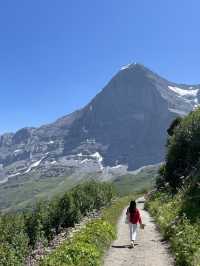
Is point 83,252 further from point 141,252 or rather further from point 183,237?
point 183,237

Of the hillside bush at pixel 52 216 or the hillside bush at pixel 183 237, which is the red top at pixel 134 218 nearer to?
the hillside bush at pixel 183 237

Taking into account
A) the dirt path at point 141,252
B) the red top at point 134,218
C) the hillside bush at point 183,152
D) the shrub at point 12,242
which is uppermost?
the hillside bush at point 183,152

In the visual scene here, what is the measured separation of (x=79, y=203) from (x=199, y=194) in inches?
1586

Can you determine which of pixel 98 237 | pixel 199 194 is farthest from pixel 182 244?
pixel 199 194

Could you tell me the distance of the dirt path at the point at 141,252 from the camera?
25.6 m

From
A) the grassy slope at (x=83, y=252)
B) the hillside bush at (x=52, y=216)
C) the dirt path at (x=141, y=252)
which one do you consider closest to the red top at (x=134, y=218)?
the dirt path at (x=141, y=252)

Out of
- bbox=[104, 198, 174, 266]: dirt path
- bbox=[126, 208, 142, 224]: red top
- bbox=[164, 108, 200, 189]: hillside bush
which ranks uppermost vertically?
bbox=[164, 108, 200, 189]: hillside bush

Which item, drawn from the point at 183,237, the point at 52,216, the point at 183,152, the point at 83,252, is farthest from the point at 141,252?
the point at 52,216

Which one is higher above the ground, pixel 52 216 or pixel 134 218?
pixel 134 218

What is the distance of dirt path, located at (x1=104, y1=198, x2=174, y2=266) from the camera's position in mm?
25562

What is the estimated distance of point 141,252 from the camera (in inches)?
1128

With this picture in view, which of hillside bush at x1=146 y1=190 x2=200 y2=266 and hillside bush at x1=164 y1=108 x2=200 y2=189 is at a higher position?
hillside bush at x1=164 y1=108 x2=200 y2=189

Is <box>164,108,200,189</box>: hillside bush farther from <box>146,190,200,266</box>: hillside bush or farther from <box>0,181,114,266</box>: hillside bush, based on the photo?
<box>146,190,200,266</box>: hillside bush

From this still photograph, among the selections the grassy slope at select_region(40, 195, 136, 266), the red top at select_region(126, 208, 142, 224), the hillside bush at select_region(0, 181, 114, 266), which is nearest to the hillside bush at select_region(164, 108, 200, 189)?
the hillside bush at select_region(0, 181, 114, 266)
